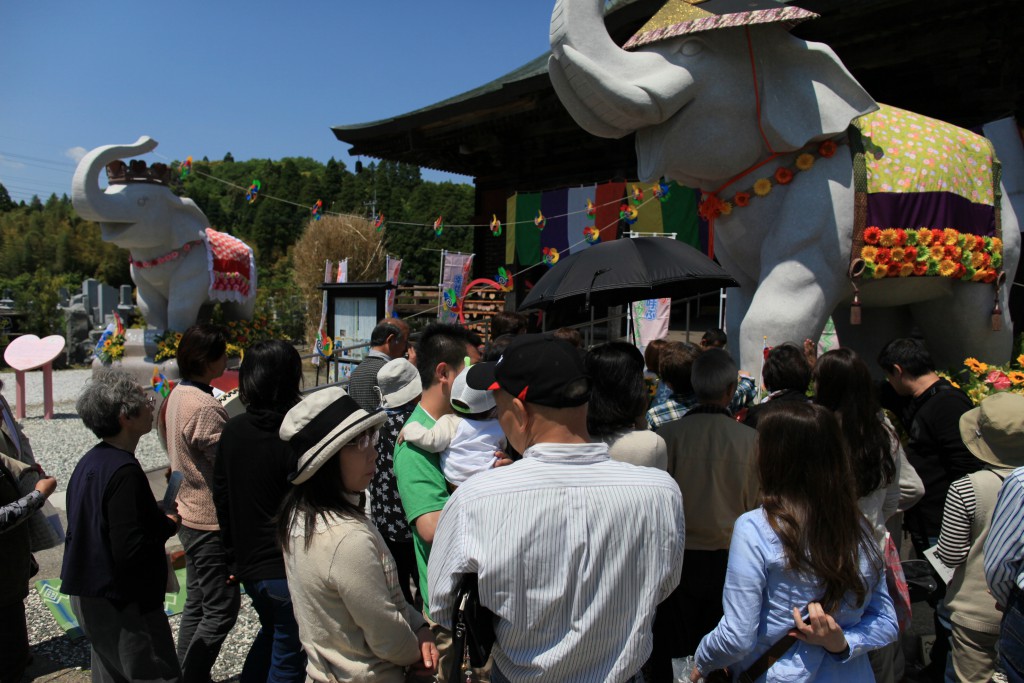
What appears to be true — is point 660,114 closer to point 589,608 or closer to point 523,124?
point 589,608

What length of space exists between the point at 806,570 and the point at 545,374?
0.74 meters

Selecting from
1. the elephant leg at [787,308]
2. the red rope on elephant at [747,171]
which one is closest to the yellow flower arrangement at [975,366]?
the elephant leg at [787,308]

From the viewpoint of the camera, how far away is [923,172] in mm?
3818

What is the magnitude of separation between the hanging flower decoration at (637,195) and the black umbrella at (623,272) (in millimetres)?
4201

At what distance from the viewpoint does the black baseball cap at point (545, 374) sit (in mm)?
1444

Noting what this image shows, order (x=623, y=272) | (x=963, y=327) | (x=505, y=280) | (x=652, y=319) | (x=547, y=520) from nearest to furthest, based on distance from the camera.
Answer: (x=547, y=520) < (x=623, y=272) < (x=963, y=327) < (x=652, y=319) < (x=505, y=280)

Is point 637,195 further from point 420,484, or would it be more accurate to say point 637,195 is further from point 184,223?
point 420,484

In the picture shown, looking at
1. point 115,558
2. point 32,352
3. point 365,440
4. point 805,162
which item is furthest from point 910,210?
point 32,352

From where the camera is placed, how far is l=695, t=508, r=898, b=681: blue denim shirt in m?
1.58

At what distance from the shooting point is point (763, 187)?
12.8 feet

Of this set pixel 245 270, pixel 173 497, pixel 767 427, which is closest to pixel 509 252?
pixel 245 270

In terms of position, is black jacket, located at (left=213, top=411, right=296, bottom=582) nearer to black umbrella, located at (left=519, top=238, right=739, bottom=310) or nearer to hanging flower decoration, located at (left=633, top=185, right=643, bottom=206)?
black umbrella, located at (left=519, top=238, right=739, bottom=310)

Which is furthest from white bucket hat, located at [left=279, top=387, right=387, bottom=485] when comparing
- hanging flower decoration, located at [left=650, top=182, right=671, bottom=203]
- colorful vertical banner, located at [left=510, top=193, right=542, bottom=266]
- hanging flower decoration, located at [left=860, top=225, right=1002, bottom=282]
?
colorful vertical banner, located at [left=510, top=193, right=542, bottom=266]

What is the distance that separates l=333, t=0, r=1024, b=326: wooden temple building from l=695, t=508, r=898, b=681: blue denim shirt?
487cm
